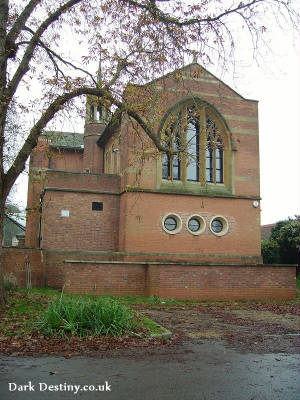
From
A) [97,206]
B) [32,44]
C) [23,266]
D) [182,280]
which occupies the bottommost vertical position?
[182,280]

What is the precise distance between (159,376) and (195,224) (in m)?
16.9

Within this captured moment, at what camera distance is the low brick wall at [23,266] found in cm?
1969

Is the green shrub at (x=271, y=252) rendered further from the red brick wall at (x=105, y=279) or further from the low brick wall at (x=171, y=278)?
the red brick wall at (x=105, y=279)

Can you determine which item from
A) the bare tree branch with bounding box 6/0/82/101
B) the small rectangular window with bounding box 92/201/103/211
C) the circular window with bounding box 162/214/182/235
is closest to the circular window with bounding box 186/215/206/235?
the circular window with bounding box 162/214/182/235

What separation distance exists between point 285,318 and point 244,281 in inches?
214

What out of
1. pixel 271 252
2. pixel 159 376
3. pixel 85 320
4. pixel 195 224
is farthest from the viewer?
pixel 271 252

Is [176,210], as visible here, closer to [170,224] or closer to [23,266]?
[170,224]

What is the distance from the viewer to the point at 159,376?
598 cm

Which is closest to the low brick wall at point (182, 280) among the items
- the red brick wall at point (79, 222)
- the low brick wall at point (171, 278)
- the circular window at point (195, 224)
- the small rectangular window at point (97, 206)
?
the low brick wall at point (171, 278)

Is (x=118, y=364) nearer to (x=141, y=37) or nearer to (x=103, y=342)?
(x=103, y=342)

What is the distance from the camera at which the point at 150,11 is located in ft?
38.1

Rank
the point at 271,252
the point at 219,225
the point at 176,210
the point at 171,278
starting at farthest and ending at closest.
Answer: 1. the point at 271,252
2. the point at 219,225
3. the point at 176,210
4. the point at 171,278

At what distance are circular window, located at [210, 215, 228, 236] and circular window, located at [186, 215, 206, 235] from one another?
1.84 feet

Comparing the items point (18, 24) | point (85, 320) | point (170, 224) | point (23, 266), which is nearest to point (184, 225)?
Result: point (170, 224)
